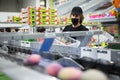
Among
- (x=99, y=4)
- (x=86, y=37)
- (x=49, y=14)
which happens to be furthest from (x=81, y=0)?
(x=86, y=37)

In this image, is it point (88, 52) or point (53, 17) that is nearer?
point (88, 52)

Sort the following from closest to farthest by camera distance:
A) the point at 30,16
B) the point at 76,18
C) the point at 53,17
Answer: the point at 76,18 < the point at 30,16 < the point at 53,17

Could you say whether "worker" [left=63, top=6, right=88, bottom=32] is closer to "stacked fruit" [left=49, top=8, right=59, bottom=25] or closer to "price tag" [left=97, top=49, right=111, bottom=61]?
"price tag" [left=97, top=49, right=111, bottom=61]

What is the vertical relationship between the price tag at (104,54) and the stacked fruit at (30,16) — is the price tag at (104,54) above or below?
below

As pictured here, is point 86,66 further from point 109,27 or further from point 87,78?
point 109,27

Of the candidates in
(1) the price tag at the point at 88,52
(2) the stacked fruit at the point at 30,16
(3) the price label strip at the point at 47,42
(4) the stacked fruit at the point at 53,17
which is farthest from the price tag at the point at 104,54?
(4) the stacked fruit at the point at 53,17

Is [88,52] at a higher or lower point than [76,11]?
lower

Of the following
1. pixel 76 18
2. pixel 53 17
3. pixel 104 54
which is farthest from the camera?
pixel 53 17

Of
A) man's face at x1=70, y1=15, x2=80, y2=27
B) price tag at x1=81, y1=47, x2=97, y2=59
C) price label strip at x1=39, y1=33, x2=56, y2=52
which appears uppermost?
man's face at x1=70, y1=15, x2=80, y2=27

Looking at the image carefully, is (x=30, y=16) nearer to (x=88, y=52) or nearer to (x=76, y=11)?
(x=76, y=11)

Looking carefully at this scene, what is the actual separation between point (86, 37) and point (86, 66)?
79 centimetres

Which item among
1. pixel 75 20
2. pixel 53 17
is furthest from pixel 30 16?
pixel 75 20

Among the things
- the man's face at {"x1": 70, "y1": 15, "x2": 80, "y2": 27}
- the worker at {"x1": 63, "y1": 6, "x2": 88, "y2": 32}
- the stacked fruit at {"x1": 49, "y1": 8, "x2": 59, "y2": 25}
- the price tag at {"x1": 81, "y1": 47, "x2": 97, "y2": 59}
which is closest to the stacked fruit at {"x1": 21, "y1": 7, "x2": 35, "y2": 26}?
the stacked fruit at {"x1": 49, "y1": 8, "x2": 59, "y2": 25}

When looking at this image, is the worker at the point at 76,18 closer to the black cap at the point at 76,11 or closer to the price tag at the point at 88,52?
the black cap at the point at 76,11
